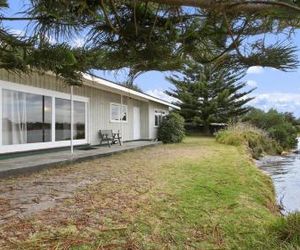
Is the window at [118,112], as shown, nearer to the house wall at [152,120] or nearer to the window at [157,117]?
the house wall at [152,120]

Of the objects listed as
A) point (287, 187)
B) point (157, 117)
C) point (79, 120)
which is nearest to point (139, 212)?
point (287, 187)

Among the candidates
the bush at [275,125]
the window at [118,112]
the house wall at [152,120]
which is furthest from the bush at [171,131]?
the bush at [275,125]

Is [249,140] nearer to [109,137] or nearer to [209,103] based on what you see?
[109,137]

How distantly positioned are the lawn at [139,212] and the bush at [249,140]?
44.7 ft

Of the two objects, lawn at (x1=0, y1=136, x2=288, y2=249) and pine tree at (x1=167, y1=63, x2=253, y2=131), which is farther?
pine tree at (x1=167, y1=63, x2=253, y2=131)

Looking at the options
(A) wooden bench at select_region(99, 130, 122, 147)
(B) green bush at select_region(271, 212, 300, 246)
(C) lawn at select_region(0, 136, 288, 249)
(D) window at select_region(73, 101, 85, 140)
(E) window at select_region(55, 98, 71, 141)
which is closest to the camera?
(C) lawn at select_region(0, 136, 288, 249)

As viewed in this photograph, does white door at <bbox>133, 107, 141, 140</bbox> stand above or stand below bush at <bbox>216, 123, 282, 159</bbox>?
above

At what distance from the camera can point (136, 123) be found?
83.9 ft

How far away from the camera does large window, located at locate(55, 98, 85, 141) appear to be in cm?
1518

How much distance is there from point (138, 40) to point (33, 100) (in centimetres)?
1022

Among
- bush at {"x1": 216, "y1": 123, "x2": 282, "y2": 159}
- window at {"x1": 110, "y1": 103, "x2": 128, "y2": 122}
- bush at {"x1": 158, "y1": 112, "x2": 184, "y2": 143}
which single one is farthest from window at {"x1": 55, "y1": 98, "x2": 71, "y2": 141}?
bush at {"x1": 216, "y1": 123, "x2": 282, "y2": 159}

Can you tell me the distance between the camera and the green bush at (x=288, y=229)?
5209 millimetres

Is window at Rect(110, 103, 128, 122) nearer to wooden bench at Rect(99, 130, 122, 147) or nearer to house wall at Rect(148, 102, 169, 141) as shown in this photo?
wooden bench at Rect(99, 130, 122, 147)

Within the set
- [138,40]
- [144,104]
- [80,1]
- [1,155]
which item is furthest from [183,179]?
[144,104]
